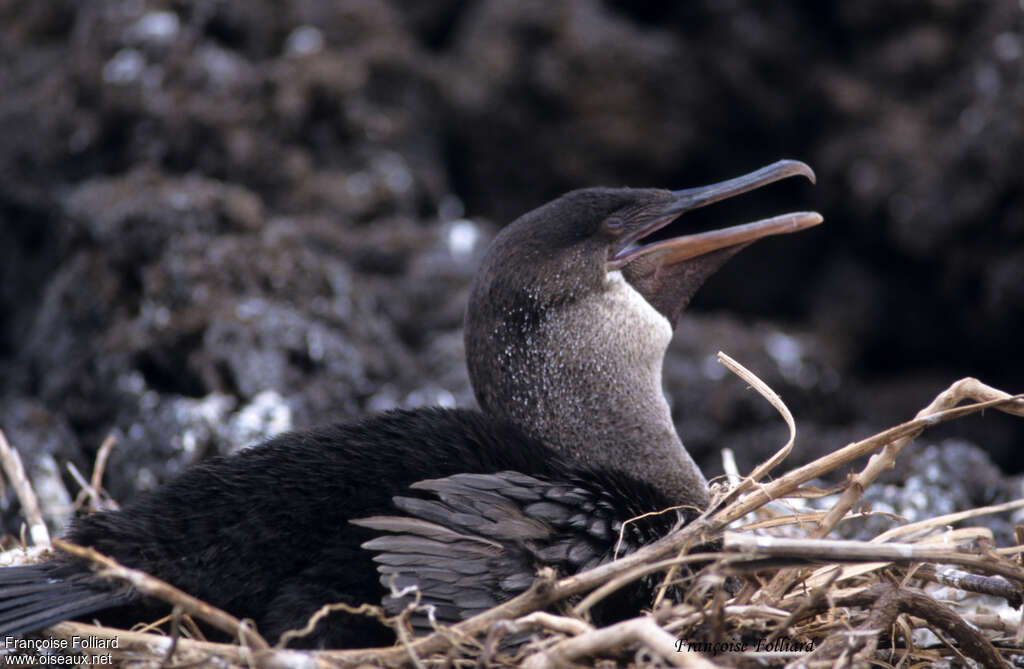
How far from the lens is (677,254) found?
10.4 feet

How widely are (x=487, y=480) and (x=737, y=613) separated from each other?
629 millimetres

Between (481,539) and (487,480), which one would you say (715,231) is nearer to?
(487,480)

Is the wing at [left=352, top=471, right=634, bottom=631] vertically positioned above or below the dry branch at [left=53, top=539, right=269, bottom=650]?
below

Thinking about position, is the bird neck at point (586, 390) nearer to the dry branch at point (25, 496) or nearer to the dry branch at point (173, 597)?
the dry branch at point (173, 597)

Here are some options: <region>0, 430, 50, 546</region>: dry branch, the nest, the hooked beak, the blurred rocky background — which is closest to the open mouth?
the hooked beak

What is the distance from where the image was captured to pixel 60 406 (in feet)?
14.5

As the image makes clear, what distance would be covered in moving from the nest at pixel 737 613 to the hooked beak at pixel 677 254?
0.51 meters

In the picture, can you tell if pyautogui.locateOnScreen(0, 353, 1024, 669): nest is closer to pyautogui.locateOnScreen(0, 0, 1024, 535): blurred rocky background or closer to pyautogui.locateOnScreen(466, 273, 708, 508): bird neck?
pyautogui.locateOnScreen(466, 273, 708, 508): bird neck

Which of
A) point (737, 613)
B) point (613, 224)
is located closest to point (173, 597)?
point (737, 613)

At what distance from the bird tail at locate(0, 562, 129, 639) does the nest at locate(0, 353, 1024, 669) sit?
55 millimetres

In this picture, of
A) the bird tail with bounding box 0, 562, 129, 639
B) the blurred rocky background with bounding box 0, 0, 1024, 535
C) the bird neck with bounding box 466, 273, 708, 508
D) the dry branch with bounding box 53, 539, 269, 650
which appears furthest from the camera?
the blurred rocky background with bounding box 0, 0, 1024, 535

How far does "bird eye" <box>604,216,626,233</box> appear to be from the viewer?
3.15 meters

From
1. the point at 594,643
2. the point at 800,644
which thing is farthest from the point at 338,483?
the point at 800,644

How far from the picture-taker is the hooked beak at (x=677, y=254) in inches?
122
